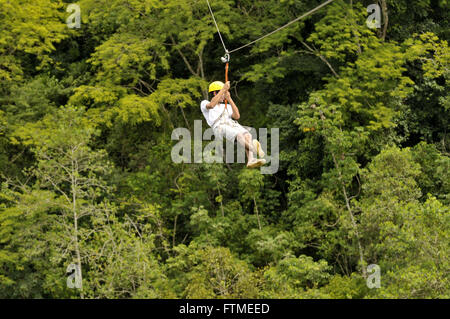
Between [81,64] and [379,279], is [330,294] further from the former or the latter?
[81,64]

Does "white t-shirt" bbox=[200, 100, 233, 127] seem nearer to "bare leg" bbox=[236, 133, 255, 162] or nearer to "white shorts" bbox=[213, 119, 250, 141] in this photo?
"white shorts" bbox=[213, 119, 250, 141]

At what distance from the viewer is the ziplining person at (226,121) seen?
30.8ft

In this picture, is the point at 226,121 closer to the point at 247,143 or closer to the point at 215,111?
the point at 215,111

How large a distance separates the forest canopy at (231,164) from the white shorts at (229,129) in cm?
367

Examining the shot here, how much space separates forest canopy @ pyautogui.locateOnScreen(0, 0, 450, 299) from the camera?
13.0 meters

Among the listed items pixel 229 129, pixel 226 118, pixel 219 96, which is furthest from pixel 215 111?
pixel 219 96

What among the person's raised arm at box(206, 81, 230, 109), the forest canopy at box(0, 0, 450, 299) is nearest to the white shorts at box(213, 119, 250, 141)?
the person's raised arm at box(206, 81, 230, 109)

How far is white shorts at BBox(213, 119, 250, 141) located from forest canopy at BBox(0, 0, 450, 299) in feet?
12.0

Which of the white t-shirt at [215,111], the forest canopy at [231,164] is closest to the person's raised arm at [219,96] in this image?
the white t-shirt at [215,111]

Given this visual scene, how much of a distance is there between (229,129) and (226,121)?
14 cm

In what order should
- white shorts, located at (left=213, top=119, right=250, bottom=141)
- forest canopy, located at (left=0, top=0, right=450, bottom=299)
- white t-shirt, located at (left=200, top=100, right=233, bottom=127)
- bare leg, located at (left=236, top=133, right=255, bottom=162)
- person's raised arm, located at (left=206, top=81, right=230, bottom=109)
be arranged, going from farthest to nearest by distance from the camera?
forest canopy, located at (left=0, top=0, right=450, bottom=299) < white t-shirt, located at (left=200, top=100, right=233, bottom=127) < white shorts, located at (left=213, top=119, right=250, bottom=141) < bare leg, located at (left=236, top=133, right=255, bottom=162) < person's raised arm, located at (left=206, top=81, right=230, bottom=109)

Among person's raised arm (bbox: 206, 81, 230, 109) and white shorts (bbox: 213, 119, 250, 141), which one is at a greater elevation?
person's raised arm (bbox: 206, 81, 230, 109)

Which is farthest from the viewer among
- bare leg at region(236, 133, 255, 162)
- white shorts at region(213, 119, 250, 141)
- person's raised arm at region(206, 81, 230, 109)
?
white shorts at region(213, 119, 250, 141)
